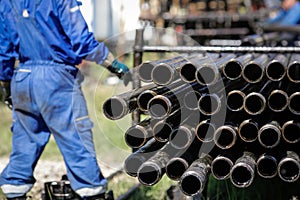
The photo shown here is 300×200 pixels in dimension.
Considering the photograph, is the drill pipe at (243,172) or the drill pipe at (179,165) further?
the drill pipe at (179,165)

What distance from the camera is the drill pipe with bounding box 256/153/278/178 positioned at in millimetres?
3947

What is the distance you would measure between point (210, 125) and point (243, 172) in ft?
1.02

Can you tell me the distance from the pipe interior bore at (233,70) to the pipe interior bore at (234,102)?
0.19 meters

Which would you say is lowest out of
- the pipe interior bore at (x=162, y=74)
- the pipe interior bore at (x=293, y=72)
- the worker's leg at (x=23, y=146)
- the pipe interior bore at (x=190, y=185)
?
the worker's leg at (x=23, y=146)

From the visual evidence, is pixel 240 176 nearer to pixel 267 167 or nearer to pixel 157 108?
pixel 267 167

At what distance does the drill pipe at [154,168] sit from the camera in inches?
153

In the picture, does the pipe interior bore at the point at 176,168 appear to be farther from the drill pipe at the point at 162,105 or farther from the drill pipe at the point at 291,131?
the drill pipe at the point at 291,131

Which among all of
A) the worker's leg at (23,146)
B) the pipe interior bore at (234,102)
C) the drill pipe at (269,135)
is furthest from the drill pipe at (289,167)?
the worker's leg at (23,146)

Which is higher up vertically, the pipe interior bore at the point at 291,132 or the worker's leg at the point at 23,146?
the pipe interior bore at the point at 291,132

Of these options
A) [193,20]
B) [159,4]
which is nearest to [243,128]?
[193,20]

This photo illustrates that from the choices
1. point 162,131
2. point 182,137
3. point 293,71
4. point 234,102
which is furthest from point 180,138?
point 293,71

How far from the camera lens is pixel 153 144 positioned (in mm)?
4312

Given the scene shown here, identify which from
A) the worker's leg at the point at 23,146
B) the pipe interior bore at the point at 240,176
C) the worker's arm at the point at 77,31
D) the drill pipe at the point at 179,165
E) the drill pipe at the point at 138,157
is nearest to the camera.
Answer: the pipe interior bore at the point at 240,176

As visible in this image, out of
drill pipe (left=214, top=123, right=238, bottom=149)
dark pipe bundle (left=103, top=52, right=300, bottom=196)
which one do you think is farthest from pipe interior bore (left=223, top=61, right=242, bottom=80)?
drill pipe (left=214, top=123, right=238, bottom=149)
